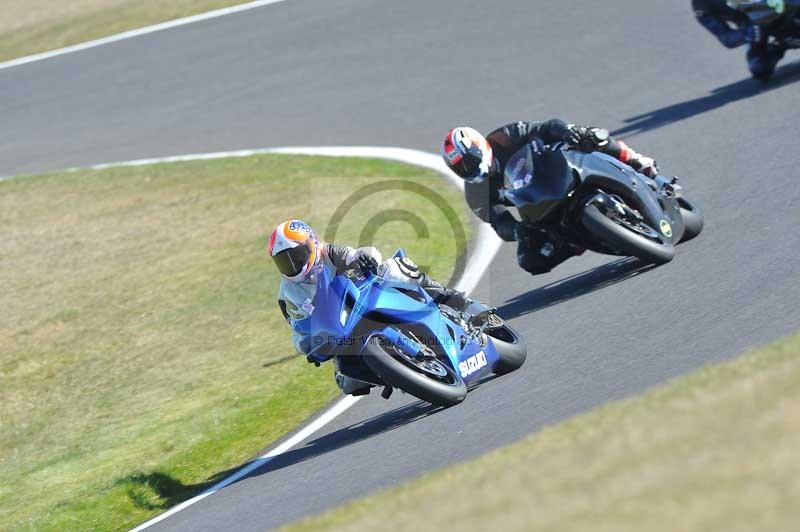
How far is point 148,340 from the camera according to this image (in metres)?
13.3

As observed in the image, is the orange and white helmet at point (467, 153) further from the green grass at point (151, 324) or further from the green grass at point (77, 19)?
the green grass at point (77, 19)

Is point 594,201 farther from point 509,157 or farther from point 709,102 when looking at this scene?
point 709,102

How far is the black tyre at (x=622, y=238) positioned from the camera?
33.3 ft

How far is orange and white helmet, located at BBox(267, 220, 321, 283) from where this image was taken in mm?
8844

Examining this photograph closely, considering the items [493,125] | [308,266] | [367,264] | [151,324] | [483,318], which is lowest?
[493,125]

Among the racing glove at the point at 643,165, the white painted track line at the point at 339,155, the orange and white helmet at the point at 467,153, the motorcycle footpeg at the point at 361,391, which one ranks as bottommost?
the white painted track line at the point at 339,155

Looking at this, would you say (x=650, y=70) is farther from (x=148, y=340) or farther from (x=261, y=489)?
(x=261, y=489)

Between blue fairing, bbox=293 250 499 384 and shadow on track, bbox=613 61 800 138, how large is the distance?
666 cm

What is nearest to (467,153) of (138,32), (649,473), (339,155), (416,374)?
(416,374)

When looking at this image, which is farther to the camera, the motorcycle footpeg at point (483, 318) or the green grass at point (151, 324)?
the green grass at point (151, 324)

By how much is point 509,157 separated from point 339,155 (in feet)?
22.1

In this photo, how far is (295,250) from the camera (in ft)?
29.0

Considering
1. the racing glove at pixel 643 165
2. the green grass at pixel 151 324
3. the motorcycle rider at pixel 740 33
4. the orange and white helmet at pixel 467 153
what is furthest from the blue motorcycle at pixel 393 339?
the motorcycle rider at pixel 740 33

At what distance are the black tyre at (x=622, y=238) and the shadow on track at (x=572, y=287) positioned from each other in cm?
27
